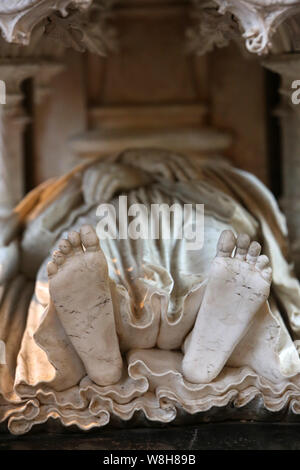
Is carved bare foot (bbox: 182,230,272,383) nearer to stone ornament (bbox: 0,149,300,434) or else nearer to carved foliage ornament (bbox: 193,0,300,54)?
stone ornament (bbox: 0,149,300,434)

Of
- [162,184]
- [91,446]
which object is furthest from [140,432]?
[162,184]

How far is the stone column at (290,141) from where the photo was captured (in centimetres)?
315

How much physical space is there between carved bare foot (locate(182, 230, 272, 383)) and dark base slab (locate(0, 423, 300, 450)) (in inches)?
5.8

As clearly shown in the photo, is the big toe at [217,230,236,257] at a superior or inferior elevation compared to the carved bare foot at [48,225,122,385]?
superior

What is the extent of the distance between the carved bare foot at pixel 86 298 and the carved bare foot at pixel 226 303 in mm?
216

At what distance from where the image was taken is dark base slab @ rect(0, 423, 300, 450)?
2547mm

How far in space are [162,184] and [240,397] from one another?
90 cm

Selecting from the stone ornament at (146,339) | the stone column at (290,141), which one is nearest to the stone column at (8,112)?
the stone ornament at (146,339)

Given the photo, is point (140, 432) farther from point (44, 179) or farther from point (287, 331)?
point (44, 179)

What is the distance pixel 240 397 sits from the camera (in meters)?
2.66

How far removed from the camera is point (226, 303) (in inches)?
101

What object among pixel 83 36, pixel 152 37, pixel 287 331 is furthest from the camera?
pixel 152 37

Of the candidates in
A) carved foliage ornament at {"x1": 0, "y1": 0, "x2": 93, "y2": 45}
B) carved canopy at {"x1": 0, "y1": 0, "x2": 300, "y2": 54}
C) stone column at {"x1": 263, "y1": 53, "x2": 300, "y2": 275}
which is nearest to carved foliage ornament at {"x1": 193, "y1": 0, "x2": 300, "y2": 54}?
carved canopy at {"x1": 0, "y1": 0, "x2": 300, "y2": 54}

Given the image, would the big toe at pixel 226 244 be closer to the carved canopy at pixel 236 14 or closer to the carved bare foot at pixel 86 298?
the carved bare foot at pixel 86 298
